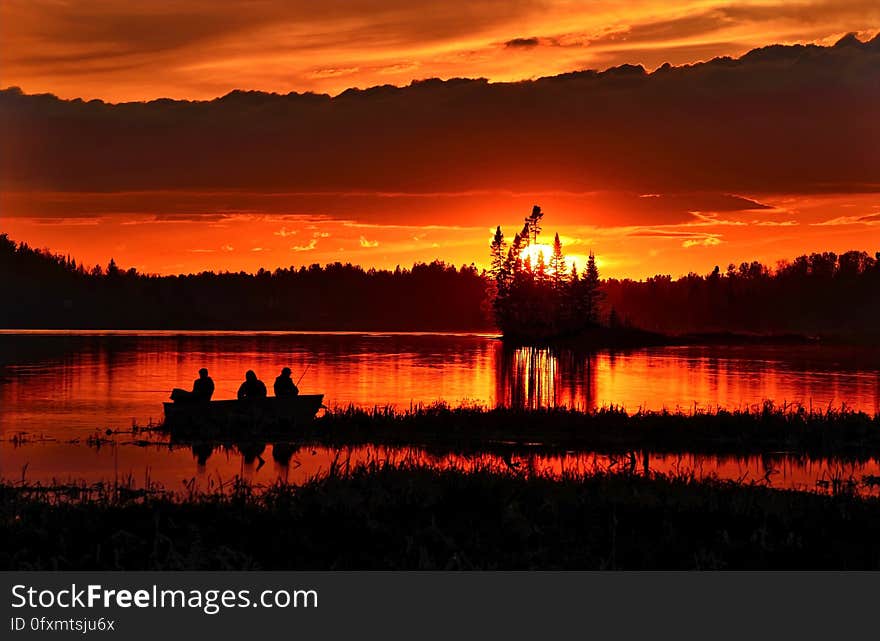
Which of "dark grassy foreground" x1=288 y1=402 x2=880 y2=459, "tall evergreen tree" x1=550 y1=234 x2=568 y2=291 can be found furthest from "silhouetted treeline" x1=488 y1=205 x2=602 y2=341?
"dark grassy foreground" x1=288 y1=402 x2=880 y2=459

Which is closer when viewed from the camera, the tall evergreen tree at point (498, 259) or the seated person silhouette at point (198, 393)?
the seated person silhouette at point (198, 393)

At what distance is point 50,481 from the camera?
96.7ft

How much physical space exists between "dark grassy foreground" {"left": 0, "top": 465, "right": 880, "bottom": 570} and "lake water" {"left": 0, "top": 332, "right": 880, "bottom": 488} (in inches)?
220

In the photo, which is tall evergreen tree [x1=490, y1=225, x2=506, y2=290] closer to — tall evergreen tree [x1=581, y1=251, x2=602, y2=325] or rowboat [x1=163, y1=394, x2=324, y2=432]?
tall evergreen tree [x1=581, y1=251, x2=602, y2=325]

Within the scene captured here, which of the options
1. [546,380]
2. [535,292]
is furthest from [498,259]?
[546,380]

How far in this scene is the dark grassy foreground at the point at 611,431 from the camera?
3862 cm

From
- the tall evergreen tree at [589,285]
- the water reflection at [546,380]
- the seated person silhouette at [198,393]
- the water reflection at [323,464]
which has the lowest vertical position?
the water reflection at [323,464]

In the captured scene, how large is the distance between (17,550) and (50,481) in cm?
1133

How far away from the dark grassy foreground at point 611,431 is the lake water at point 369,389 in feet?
8.19

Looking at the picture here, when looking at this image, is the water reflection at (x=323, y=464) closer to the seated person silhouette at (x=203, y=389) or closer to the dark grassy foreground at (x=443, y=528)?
the seated person silhouette at (x=203, y=389)

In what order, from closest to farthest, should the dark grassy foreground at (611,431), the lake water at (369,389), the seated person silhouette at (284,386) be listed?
the lake water at (369,389) < the dark grassy foreground at (611,431) < the seated person silhouette at (284,386)

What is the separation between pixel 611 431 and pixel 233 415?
13989 millimetres

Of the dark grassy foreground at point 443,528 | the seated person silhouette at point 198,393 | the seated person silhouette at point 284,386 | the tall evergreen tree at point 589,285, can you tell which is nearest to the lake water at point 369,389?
the seated person silhouette at point 198,393

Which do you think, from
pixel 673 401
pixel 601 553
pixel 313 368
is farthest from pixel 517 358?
pixel 601 553
